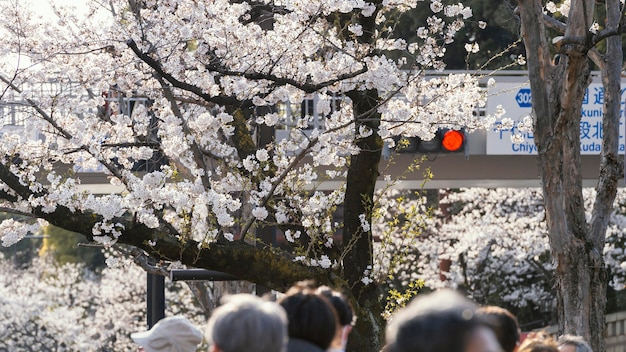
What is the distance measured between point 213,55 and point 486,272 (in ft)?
57.6

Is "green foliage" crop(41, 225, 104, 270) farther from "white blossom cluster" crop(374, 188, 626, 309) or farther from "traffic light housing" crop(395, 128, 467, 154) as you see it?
"traffic light housing" crop(395, 128, 467, 154)

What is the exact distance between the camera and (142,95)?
32.1 ft

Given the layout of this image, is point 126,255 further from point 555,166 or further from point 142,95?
point 555,166

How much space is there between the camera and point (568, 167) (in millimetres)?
7887

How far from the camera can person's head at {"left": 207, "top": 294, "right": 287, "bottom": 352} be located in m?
2.73

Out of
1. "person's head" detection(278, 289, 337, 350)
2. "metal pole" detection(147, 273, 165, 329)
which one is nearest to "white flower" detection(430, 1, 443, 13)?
"metal pole" detection(147, 273, 165, 329)

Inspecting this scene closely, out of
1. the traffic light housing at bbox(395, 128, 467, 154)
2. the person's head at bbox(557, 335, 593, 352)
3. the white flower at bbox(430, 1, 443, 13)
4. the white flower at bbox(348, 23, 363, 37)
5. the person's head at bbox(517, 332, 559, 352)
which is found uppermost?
the white flower at bbox(430, 1, 443, 13)

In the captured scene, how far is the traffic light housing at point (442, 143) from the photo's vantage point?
408 inches

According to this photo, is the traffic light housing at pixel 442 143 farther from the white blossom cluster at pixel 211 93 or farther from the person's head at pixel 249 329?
the person's head at pixel 249 329

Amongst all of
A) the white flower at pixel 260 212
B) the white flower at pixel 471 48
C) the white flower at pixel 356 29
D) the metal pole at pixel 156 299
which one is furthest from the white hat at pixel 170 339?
the metal pole at pixel 156 299

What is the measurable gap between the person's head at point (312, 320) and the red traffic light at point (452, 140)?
7.11 m

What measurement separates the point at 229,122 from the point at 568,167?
270 centimetres

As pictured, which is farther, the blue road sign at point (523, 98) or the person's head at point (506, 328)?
the blue road sign at point (523, 98)

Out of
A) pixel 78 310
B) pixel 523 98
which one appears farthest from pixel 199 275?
pixel 78 310
